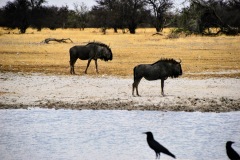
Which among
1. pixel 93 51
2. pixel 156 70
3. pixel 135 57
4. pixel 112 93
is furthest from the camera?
pixel 135 57

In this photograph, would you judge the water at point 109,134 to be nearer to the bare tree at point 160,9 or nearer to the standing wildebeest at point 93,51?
the standing wildebeest at point 93,51

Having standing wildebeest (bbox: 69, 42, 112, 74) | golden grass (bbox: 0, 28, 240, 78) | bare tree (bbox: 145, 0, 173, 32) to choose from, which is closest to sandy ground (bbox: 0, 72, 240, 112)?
standing wildebeest (bbox: 69, 42, 112, 74)

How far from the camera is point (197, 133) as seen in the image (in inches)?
382

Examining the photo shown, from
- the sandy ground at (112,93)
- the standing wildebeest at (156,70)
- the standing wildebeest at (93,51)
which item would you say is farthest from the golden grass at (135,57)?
the standing wildebeest at (156,70)

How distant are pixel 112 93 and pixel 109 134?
14.8 feet

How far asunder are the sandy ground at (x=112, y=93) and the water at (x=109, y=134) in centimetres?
62

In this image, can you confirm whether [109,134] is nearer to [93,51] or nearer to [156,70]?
[156,70]

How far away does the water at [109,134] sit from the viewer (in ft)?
26.9

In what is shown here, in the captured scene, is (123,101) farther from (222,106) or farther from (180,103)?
(222,106)

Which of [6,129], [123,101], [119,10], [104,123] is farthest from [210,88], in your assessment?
[119,10]

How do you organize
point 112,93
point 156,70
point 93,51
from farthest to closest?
point 93,51, point 112,93, point 156,70

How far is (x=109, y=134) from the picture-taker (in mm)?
9695

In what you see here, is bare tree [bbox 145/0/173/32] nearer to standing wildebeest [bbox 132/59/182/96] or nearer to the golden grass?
the golden grass

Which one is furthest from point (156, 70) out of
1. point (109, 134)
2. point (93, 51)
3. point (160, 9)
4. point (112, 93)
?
point (160, 9)
